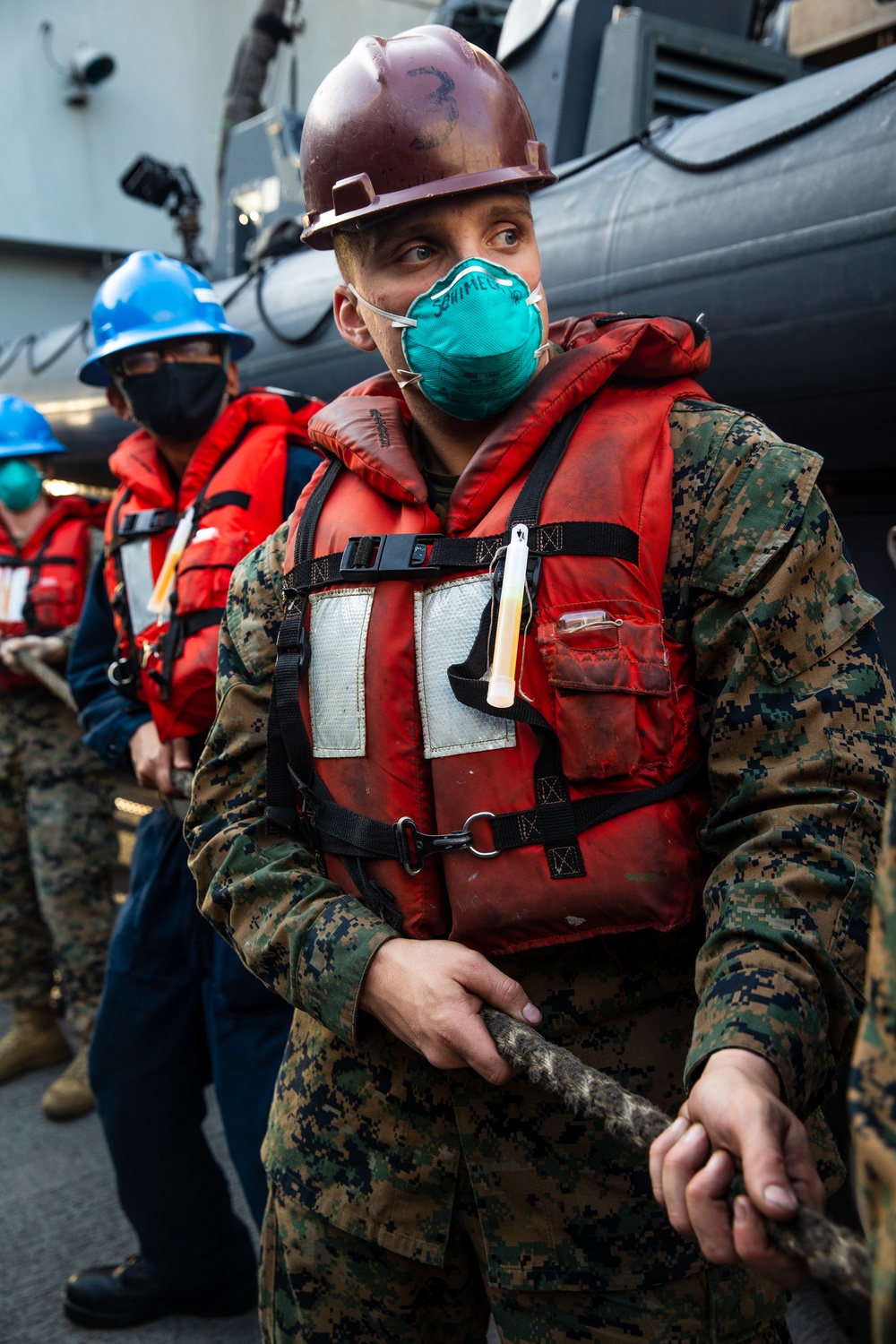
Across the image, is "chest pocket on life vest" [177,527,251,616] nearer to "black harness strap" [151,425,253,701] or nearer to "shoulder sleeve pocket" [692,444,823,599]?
"black harness strap" [151,425,253,701]

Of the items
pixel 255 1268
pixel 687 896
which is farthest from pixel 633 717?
pixel 255 1268

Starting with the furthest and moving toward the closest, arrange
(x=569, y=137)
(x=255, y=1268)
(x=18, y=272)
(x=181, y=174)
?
(x=18, y=272), (x=181, y=174), (x=569, y=137), (x=255, y=1268)

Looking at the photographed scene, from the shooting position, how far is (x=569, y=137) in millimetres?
3459

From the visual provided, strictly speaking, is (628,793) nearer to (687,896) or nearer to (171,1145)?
(687,896)

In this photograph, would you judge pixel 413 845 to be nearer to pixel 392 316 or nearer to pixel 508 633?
pixel 508 633

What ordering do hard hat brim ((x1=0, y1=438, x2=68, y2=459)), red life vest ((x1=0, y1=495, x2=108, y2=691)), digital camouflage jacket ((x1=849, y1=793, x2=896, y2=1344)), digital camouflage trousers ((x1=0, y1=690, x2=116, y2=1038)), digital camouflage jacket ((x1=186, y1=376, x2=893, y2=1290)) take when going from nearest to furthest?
1. digital camouflage jacket ((x1=849, y1=793, x2=896, y2=1344))
2. digital camouflage jacket ((x1=186, y1=376, x2=893, y2=1290))
3. digital camouflage trousers ((x1=0, y1=690, x2=116, y2=1038))
4. red life vest ((x1=0, y1=495, x2=108, y2=691))
5. hard hat brim ((x1=0, y1=438, x2=68, y2=459))

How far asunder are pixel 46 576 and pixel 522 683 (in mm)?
2960

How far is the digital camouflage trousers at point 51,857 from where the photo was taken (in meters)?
3.41

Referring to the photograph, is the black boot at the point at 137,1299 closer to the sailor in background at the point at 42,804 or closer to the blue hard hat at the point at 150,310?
the sailor in background at the point at 42,804

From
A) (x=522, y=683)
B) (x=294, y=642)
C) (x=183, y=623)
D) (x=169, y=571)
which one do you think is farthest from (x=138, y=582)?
(x=522, y=683)

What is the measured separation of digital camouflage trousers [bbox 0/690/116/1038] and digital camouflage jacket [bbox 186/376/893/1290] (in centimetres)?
232

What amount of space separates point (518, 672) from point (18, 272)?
33.2ft

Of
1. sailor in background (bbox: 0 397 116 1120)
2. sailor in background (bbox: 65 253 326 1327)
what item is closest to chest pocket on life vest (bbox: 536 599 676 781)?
sailor in background (bbox: 65 253 326 1327)

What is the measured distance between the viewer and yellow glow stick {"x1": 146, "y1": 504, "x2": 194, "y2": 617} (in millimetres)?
Result: 2236
